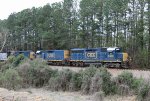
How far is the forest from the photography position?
59.8 metres

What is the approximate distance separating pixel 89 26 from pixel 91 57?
2148 centimetres

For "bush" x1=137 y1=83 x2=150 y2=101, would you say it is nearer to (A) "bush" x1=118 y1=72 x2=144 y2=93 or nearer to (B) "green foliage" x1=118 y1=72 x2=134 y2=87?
(A) "bush" x1=118 y1=72 x2=144 y2=93

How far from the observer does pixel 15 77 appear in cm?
3834

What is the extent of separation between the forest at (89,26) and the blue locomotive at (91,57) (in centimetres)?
695

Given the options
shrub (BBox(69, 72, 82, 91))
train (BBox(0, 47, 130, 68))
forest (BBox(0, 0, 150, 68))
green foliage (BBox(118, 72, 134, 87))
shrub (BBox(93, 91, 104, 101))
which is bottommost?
shrub (BBox(93, 91, 104, 101))

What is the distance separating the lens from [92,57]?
2055 inches

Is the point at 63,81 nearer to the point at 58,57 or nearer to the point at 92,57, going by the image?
the point at 92,57

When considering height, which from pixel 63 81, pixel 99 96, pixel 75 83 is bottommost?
pixel 99 96

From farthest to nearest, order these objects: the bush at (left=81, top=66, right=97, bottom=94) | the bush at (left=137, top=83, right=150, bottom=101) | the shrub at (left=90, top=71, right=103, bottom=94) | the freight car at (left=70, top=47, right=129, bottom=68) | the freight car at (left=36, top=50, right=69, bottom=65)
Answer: the freight car at (left=36, top=50, right=69, bottom=65)
the freight car at (left=70, top=47, right=129, bottom=68)
the bush at (left=81, top=66, right=97, bottom=94)
the shrub at (left=90, top=71, right=103, bottom=94)
the bush at (left=137, top=83, right=150, bottom=101)

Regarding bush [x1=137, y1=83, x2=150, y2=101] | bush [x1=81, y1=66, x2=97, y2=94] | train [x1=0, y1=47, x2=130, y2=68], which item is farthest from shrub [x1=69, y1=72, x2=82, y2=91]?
bush [x1=137, y1=83, x2=150, y2=101]

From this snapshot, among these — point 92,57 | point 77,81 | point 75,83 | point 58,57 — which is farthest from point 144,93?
point 58,57

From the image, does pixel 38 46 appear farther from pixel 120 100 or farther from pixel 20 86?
pixel 120 100

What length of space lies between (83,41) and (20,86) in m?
36.6

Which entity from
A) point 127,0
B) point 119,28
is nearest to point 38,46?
point 119,28
